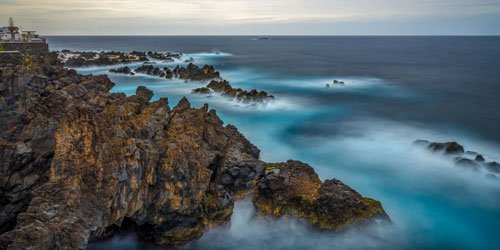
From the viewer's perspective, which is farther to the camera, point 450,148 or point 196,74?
point 196,74

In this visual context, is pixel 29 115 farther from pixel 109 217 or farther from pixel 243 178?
pixel 243 178

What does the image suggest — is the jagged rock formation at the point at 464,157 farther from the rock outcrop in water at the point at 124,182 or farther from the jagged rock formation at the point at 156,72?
the jagged rock formation at the point at 156,72

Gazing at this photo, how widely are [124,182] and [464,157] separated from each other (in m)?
18.4

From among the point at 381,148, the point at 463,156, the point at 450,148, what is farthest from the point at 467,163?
the point at 381,148

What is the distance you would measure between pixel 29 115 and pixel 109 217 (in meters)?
7.61

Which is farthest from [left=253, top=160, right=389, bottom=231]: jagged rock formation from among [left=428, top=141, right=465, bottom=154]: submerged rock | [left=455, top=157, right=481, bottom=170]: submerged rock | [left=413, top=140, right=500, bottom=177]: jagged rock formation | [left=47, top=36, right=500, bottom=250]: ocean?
[left=428, top=141, right=465, bottom=154]: submerged rock

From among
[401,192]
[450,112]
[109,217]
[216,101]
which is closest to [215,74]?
[216,101]

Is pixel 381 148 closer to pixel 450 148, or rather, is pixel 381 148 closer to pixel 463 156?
pixel 450 148

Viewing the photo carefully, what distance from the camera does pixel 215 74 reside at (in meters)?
51.8

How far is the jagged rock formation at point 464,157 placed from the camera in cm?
1930

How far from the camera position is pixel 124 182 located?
11.9 meters

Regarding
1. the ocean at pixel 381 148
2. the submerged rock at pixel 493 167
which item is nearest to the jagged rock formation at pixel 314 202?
the ocean at pixel 381 148

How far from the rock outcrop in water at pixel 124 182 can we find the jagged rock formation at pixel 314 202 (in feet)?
0.15

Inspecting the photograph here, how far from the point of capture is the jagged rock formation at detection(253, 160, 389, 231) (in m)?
13.5
